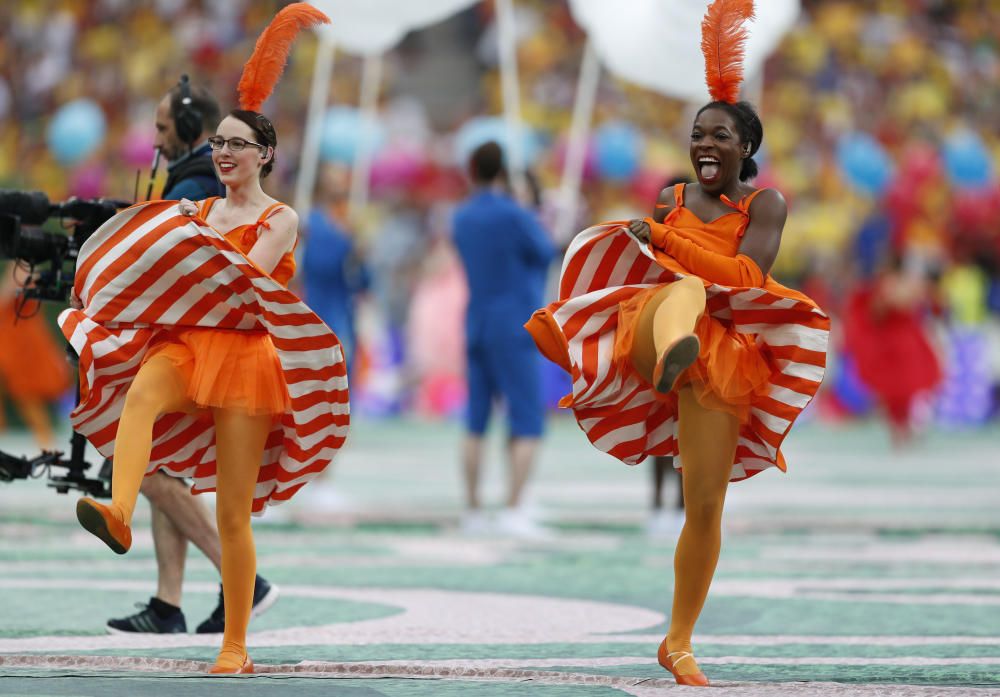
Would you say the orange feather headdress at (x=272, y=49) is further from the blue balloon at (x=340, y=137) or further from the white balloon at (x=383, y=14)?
the blue balloon at (x=340, y=137)

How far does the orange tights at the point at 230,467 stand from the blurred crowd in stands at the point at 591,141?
1491 cm

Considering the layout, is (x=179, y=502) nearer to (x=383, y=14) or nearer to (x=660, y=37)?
(x=660, y=37)

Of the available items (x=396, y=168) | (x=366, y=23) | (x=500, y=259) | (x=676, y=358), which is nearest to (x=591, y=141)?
(x=396, y=168)

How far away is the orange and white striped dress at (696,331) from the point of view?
200 inches

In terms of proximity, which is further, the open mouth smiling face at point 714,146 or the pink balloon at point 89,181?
the pink balloon at point 89,181

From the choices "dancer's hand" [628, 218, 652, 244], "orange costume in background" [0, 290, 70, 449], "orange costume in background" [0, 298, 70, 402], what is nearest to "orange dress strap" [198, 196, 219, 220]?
"dancer's hand" [628, 218, 652, 244]

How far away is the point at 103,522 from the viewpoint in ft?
15.4

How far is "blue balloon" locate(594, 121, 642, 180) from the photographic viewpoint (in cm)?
2141

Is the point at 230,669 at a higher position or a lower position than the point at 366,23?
lower

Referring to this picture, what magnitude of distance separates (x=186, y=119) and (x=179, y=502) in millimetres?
1318

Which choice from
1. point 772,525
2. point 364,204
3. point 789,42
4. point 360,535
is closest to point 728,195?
point 360,535

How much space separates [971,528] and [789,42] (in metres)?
15.3

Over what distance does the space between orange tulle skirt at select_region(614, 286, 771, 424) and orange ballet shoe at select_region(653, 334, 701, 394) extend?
34 centimetres

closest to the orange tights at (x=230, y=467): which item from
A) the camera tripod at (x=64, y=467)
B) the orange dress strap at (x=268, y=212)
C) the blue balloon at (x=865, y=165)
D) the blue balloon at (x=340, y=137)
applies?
the orange dress strap at (x=268, y=212)
